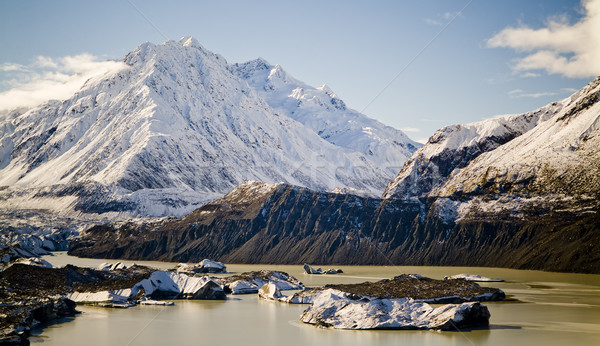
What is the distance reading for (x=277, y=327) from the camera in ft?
192

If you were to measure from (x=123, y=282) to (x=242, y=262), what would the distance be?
70.1 meters

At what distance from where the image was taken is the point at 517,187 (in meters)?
156

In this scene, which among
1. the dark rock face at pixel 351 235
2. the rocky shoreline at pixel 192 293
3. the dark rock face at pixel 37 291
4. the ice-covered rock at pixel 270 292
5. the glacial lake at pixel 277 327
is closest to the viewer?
the glacial lake at pixel 277 327

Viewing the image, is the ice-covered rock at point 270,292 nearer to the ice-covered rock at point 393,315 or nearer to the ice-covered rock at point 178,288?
the ice-covered rock at point 178,288

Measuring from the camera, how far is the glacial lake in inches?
2046

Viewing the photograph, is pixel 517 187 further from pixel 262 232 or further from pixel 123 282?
pixel 123 282

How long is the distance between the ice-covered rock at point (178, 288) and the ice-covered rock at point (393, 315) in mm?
22803

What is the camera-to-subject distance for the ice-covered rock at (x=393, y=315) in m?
56.0

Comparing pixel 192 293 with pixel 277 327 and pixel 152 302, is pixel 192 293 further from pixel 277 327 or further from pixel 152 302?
pixel 277 327

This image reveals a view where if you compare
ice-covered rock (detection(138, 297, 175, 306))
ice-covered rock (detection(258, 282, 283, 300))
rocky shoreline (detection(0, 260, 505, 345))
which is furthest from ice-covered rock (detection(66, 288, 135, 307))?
ice-covered rock (detection(258, 282, 283, 300))

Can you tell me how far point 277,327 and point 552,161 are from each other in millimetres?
115377

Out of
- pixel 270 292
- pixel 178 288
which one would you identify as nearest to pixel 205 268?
pixel 178 288

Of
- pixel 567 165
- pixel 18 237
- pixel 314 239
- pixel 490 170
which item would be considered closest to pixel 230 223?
pixel 314 239

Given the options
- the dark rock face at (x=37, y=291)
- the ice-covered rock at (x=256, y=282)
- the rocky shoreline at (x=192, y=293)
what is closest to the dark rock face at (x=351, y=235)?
the rocky shoreline at (x=192, y=293)
